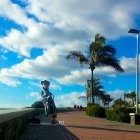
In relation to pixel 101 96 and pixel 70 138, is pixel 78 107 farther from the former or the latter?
pixel 70 138

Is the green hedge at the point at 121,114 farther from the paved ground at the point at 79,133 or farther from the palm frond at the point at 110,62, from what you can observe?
the palm frond at the point at 110,62

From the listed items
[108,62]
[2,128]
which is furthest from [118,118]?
[2,128]

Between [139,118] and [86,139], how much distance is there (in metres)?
13.9

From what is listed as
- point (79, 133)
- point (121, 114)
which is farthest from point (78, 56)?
point (79, 133)

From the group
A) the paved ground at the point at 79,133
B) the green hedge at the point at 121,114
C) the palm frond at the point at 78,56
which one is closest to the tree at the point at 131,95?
the palm frond at the point at 78,56

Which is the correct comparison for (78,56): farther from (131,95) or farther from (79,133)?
(131,95)

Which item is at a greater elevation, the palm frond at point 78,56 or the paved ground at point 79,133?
the palm frond at point 78,56

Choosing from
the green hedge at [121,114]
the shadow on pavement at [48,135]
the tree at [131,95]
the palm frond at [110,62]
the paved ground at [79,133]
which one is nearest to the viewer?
the shadow on pavement at [48,135]

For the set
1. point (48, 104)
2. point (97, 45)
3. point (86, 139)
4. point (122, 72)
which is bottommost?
point (86, 139)

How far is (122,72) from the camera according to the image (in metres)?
46.6

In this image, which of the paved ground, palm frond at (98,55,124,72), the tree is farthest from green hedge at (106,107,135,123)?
the tree

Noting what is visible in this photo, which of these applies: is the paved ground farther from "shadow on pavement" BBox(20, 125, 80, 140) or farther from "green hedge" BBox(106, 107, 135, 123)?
"green hedge" BBox(106, 107, 135, 123)

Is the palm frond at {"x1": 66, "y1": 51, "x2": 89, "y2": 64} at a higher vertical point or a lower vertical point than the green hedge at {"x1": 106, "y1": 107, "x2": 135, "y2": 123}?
higher

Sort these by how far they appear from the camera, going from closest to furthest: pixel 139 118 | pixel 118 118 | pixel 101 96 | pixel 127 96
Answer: pixel 139 118, pixel 118 118, pixel 101 96, pixel 127 96
